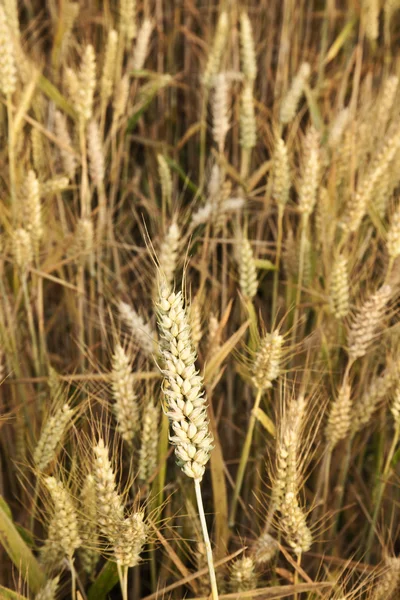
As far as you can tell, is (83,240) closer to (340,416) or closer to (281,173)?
(281,173)

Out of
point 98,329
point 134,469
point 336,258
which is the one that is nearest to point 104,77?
point 98,329

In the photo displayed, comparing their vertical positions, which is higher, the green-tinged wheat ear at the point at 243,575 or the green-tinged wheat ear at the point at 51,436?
the green-tinged wheat ear at the point at 51,436

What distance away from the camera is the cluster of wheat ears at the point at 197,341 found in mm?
850

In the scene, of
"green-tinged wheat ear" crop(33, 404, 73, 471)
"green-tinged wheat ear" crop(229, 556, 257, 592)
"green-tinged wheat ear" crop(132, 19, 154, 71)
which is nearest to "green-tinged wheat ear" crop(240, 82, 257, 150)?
"green-tinged wheat ear" crop(132, 19, 154, 71)

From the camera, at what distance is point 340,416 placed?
100 cm

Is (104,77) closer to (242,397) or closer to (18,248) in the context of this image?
(18,248)

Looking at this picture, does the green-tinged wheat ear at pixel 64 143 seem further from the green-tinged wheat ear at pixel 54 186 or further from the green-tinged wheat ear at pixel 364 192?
the green-tinged wheat ear at pixel 364 192

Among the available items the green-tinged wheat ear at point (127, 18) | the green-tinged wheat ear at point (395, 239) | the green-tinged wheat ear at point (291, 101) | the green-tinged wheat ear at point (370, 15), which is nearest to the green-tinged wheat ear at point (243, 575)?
the green-tinged wheat ear at point (395, 239)

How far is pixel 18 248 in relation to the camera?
1153 mm

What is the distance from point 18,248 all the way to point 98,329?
296 mm

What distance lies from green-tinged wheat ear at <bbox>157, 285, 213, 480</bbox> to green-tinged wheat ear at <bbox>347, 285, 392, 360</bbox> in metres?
0.45

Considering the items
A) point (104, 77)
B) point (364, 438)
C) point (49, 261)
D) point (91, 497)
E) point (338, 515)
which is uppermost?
point (104, 77)

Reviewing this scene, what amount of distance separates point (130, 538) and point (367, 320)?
0.50m

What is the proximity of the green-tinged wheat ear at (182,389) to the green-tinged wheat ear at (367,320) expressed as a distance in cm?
45
